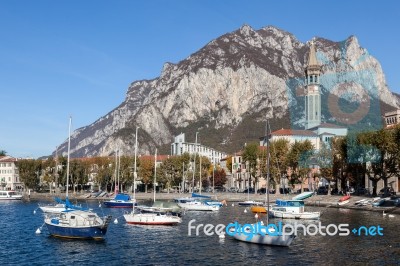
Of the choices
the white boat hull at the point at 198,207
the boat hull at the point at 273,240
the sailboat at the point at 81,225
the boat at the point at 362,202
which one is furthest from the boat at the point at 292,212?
the sailboat at the point at 81,225

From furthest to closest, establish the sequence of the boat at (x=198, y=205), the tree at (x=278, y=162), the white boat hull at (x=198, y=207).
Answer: the tree at (x=278, y=162) < the boat at (x=198, y=205) < the white boat hull at (x=198, y=207)

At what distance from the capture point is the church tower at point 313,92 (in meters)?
196

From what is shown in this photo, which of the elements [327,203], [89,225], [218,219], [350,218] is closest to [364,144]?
[327,203]

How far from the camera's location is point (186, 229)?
66375 mm

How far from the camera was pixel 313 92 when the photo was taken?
19500cm

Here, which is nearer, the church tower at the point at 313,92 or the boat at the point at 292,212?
the boat at the point at 292,212

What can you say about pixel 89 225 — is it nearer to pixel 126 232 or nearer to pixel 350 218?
pixel 126 232

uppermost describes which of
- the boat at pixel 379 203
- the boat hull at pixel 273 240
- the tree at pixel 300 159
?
the tree at pixel 300 159

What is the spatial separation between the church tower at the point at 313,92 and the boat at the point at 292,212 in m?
118

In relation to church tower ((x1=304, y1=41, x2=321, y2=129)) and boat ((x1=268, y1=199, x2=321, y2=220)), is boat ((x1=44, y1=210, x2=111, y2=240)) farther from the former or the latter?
church tower ((x1=304, y1=41, x2=321, y2=129))

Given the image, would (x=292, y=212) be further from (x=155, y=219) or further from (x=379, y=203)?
(x=155, y=219)

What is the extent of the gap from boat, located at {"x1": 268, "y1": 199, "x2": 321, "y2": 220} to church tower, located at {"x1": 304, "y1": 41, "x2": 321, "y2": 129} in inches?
4648

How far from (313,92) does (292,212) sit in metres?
121

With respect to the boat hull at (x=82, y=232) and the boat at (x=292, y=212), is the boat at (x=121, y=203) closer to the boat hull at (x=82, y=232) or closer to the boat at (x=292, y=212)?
the boat at (x=292, y=212)
